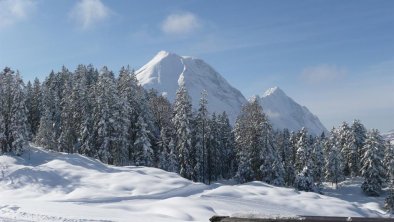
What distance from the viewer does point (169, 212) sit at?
25.0m

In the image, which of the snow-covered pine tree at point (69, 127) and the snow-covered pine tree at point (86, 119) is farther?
the snow-covered pine tree at point (69, 127)

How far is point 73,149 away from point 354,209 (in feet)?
165

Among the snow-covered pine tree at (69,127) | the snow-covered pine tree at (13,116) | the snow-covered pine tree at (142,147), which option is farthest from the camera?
the snow-covered pine tree at (69,127)

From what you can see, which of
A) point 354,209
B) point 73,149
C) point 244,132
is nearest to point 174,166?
point 244,132

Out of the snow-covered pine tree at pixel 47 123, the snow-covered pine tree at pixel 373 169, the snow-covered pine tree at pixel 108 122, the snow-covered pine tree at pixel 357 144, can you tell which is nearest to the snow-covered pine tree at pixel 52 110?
the snow-covered pine tree at pixel 47 123

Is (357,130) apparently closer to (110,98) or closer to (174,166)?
(174,166)

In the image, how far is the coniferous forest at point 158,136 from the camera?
6291 cm

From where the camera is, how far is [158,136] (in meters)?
74.6

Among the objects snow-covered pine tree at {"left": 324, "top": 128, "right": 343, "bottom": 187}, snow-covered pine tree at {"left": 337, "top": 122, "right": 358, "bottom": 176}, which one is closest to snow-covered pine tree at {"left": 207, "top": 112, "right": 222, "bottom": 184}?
snow-covered pine tree at {"left": 324, "top": 128, "right": 343, "bottom": 187}

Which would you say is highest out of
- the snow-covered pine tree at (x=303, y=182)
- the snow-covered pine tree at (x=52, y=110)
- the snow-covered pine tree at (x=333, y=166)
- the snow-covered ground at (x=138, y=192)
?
the snow-covered pine tree at (x=52, y=110)

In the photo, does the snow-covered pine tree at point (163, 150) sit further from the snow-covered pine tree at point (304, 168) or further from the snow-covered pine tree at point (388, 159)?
the snow-covered pine tree at point (388, 159)

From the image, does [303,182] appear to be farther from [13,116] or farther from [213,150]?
[13,116]

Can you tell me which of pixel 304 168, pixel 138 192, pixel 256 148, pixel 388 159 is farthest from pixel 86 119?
pixel 388 159

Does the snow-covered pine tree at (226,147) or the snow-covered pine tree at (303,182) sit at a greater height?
the snow-covered pine tree at (226,147)
